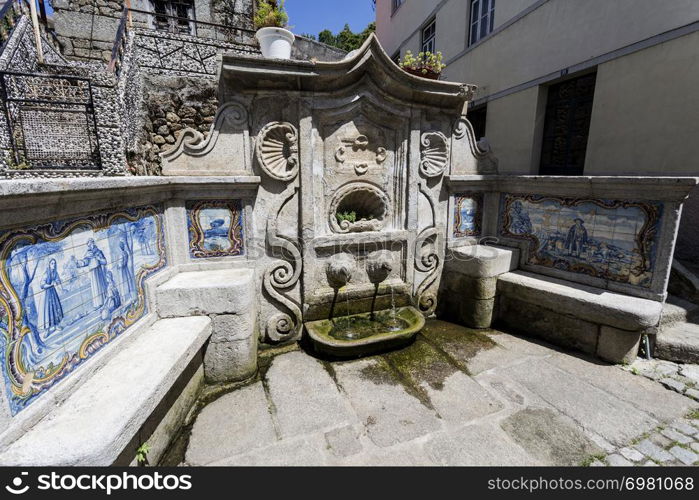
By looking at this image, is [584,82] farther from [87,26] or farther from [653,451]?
[87,26]

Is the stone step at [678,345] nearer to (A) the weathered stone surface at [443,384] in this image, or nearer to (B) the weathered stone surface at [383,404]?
(A) the weathered stone surface at [443,384]

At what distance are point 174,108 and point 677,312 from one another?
875 cm

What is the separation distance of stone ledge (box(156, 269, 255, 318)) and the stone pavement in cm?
84

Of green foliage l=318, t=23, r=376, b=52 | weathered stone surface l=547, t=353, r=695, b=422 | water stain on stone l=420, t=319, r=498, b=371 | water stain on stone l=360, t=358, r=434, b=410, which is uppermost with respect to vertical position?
green foliage l=318, t=23, r=376, b=52

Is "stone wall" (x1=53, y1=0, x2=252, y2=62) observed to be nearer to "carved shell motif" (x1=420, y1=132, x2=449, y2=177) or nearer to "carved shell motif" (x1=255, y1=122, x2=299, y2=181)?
"carved shell motif" (x1=255, y1=122, x2=299, y2=181)

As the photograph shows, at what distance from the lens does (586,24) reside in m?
5.81

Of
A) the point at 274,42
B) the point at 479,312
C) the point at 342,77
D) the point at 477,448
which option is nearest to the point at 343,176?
the point at 342,77

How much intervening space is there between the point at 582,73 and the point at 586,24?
2.69ft

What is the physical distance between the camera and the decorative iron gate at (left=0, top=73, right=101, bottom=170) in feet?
21.0

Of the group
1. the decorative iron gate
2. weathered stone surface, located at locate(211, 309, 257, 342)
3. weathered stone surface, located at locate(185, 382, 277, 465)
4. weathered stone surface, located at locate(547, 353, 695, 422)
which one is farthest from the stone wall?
weathered stone surface, located at locate(547, 353, 695, 422)

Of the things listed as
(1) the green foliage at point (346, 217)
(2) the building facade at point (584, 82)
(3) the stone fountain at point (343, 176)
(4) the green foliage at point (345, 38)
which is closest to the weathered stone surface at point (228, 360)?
(3) the stone fountain at point (343, 176)

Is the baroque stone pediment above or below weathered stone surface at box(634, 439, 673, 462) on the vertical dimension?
above

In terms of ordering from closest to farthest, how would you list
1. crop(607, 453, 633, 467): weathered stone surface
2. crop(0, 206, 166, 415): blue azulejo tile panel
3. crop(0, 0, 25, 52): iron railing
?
crop(0, 206, 166, 415): blue azulejo tile panel
crop(607, 453, 633, 467): weathered stone surface
crop(0, 0, 25, 52): iron railing

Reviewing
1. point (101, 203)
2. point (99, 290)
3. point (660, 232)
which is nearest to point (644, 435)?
point (660, 232)
